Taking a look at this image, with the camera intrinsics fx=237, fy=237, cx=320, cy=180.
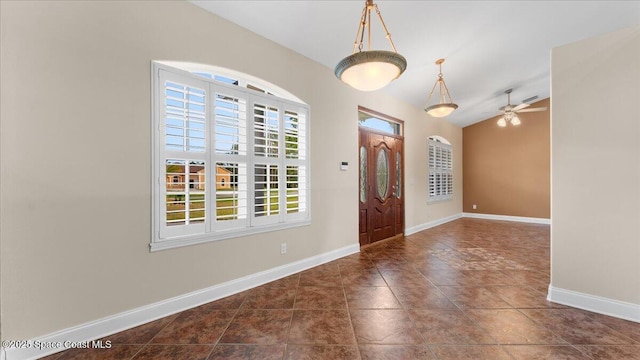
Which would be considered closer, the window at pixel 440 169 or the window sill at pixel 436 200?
the window sill at pixel 436 200

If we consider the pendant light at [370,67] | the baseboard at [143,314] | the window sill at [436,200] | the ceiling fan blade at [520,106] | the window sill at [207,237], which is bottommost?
the baseboard at [143,314]

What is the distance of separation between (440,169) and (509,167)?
2354 millimetres

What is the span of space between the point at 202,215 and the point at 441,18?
3710mm

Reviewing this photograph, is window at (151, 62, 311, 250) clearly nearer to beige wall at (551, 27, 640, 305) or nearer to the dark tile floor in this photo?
the dark tile floor

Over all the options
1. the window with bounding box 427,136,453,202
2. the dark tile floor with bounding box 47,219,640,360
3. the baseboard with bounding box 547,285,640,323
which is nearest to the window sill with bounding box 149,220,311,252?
the dark tile floor with bounding box 47,219,640,360

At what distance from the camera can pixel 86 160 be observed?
188 cm

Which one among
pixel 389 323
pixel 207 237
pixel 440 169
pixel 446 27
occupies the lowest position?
pixel 389 323

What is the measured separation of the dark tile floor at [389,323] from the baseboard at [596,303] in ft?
0.26

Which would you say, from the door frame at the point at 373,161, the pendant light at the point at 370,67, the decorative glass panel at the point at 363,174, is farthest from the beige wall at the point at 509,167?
the pendant light at the point at 370,67

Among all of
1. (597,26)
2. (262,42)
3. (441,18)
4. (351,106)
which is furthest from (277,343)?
(597,26)

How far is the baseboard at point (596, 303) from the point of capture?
2.08 metres

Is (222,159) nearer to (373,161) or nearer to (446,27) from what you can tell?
(373,161)

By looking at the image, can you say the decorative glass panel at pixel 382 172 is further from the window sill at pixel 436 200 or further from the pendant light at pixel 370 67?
the pendant light at pixel 370 67

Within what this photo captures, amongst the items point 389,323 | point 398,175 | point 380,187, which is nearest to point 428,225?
point 398,175
